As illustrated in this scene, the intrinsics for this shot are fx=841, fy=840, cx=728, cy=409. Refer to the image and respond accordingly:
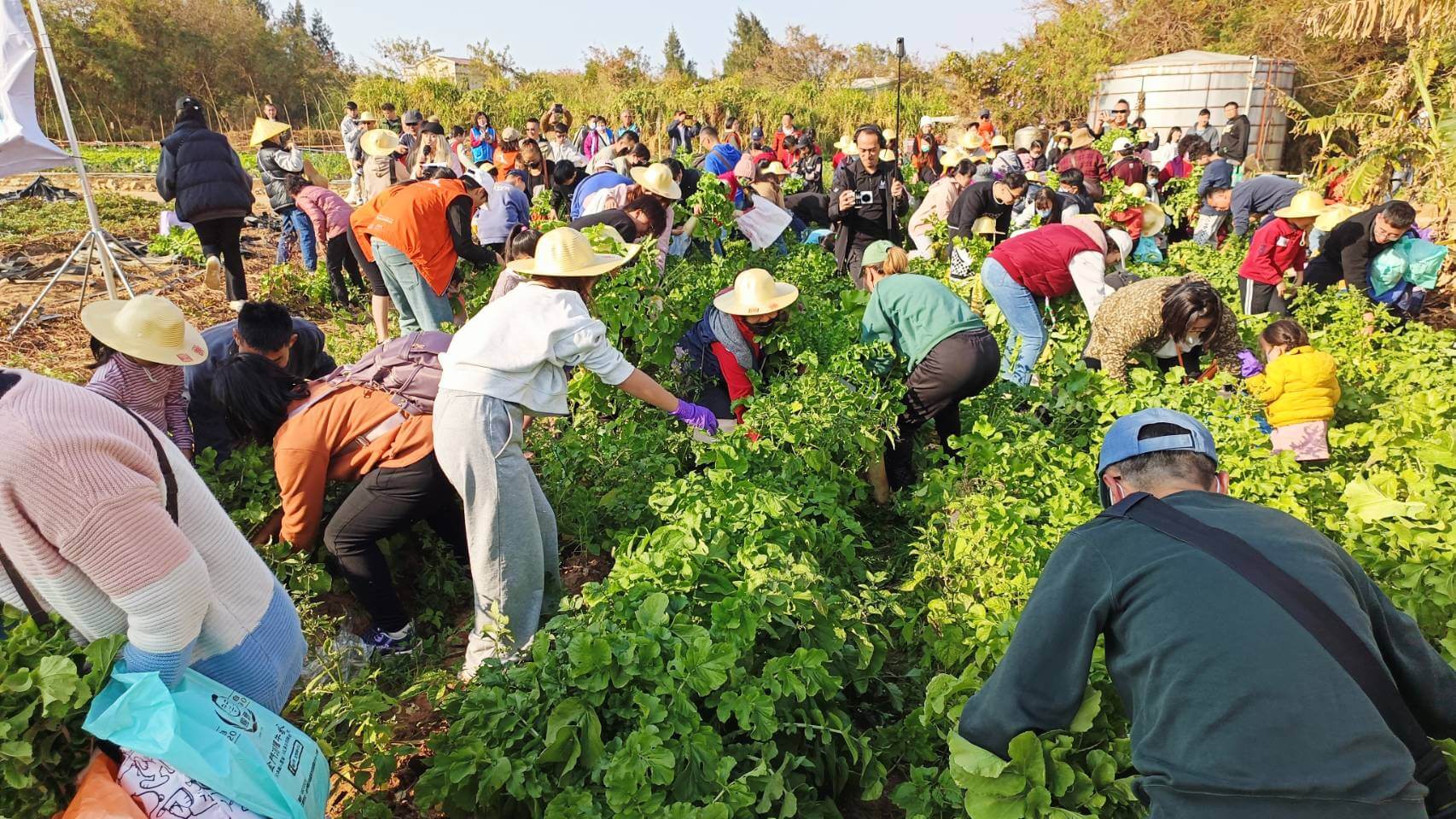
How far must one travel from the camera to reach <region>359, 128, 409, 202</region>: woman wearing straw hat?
802 cm

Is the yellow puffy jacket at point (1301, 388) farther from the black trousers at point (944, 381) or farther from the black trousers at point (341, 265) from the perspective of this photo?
the black trousers at point (341, 265)

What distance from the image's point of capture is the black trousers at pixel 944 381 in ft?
14.3

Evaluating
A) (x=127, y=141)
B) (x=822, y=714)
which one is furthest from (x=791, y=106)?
(x=822, y=714)

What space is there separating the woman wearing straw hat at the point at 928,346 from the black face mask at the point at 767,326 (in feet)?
1.54

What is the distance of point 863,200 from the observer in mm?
7668

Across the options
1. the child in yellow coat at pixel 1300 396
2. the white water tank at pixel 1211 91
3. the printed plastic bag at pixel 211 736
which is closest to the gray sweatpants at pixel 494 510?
the printed plastic bag at pixel 211 736

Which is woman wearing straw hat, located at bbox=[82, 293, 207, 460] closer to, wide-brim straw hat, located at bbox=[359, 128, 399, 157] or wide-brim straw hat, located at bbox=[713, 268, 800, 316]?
wide-brim straw hat, located at bbox=[713, 268, 800, 316]

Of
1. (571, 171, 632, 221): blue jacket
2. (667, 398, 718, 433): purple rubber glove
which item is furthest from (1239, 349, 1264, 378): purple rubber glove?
(571, 171, 632, 221): blue jacket

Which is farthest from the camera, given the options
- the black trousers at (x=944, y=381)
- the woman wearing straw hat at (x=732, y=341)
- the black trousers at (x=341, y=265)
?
the black trousers at (x=341, y=265)

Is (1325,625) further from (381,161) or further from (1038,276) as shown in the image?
(381,161)

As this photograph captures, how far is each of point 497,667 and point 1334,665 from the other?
1.98 metres

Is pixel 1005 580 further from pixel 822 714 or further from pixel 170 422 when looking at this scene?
pixel 170 422

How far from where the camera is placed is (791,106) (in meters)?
26.0

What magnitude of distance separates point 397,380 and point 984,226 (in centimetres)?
567
